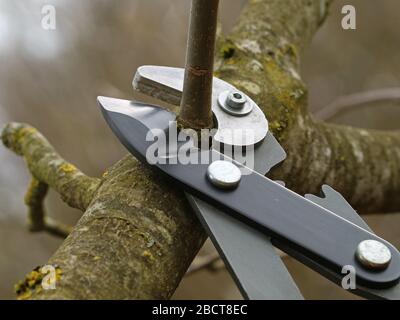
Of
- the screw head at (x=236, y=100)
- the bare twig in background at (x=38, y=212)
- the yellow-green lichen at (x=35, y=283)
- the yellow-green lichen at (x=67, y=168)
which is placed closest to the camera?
the yellow-green lichen at (x=35, y=283)

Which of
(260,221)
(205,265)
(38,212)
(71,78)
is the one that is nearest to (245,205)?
(260,221)

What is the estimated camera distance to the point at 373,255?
816 millimetres

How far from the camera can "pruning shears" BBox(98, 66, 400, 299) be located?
77cm

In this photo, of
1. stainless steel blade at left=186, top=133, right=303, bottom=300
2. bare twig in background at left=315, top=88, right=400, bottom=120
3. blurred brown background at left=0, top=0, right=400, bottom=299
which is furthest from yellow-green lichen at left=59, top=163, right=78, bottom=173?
blurred brown background at left=0, top=0, right=400, bottom=299

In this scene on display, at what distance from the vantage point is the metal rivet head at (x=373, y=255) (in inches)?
31.7

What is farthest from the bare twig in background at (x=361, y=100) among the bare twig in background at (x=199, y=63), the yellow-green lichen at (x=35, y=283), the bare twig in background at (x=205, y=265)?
the yellow-green lichen at (x=35, y=283)

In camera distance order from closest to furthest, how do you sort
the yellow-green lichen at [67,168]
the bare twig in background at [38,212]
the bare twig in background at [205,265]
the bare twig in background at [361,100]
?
the yellow-green lichen at [67,168] < the bare twig in background at [38,212] < the bare twig in background at [205,265] < the bare twig in background at [361,100]

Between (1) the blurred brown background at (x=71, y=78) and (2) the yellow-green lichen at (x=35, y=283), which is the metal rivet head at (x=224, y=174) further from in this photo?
(1) the blurred brown background at (x=71, y=78)

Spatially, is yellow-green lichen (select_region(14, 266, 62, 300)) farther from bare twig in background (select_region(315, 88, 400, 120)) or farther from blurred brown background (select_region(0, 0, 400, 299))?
blurred brown background (select_region(0, 0, 400, 299))

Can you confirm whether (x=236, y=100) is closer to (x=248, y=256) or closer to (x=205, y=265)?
(x=248, y=256)

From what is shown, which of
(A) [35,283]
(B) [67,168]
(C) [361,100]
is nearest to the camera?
(A) [35,283]

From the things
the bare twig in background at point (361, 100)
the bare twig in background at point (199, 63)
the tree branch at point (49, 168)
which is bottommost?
the bare twig in background at point (361, 100)

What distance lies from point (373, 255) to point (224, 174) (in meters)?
0.19

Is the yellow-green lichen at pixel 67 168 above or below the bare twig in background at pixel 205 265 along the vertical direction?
above
